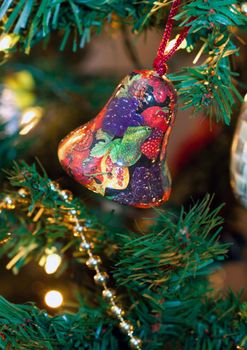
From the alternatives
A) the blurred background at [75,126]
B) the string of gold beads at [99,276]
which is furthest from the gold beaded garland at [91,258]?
the blurred background at [75,126]

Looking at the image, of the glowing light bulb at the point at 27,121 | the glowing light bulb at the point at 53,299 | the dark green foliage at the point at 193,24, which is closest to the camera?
the dark green foliage at the point at 193,24

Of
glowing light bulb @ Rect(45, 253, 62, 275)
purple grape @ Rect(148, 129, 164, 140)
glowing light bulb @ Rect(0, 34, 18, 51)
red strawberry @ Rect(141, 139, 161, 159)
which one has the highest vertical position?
glowing light bulb @ Rect(0, 34, 18, 51)

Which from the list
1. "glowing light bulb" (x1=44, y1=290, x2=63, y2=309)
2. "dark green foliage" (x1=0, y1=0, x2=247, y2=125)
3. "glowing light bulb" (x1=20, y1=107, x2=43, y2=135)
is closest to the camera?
"dark green foliage" (x1=0, y1=0, x2=247, y2=125)

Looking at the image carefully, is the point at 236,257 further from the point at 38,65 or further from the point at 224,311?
the point at 38,65

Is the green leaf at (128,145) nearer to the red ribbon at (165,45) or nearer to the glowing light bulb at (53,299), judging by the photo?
the red ribbon at (165,45)

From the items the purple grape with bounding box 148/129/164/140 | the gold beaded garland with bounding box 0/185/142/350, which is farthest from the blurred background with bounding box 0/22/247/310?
the purple grape with bounding box 148/129/164/140

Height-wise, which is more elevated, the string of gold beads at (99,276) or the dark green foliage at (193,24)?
the dark green foliage at (193,24)

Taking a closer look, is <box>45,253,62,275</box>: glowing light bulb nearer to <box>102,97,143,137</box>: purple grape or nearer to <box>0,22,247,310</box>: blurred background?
<box>0,22,247,310</box>: blurred background
